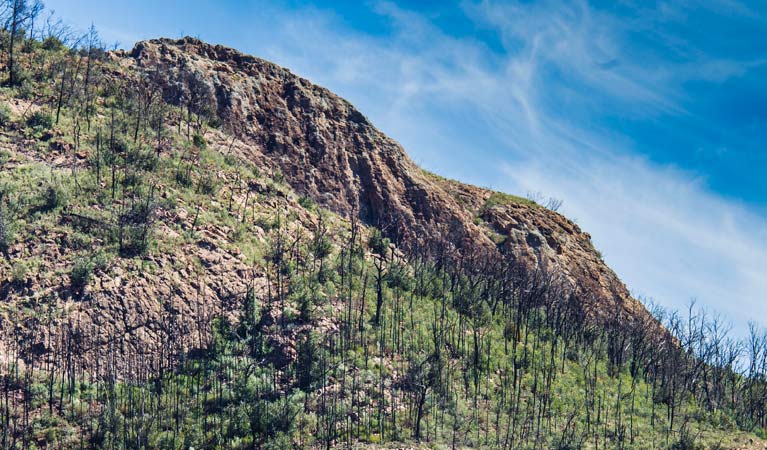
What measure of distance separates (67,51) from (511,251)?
34.2 meters

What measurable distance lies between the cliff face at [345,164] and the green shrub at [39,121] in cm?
1052

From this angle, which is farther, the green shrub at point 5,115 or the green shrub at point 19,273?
the green shrub at point 5,115

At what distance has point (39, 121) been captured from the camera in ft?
119

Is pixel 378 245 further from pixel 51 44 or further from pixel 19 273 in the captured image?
pixel 51 44

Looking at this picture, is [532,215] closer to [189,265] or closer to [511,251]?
[511,251]

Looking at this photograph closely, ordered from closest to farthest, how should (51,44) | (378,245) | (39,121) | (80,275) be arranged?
1. (80,275)
2. (39,121)
3. (378,245)
4. (51,44)

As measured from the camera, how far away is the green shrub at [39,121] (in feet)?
118

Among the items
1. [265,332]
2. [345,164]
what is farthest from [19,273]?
[345,164]

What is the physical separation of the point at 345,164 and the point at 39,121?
2027cm

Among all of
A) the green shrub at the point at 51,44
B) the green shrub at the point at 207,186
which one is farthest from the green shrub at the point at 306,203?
the green shrub at the point at 51,44

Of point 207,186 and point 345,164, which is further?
point 345,164

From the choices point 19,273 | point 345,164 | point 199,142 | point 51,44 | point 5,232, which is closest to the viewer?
point 19,273

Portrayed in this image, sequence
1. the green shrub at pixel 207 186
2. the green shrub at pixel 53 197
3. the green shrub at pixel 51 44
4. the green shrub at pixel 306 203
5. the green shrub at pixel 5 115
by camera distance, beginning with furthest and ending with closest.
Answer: the green shrub at pixel 51 44, the green shrub at pixel 306 203, the green shrub at pixel 207 186, the green shrub at pixel 5 115, the green shrub at pixel 53 197

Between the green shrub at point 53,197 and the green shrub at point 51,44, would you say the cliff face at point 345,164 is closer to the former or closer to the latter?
the green shrub at point 51,44
